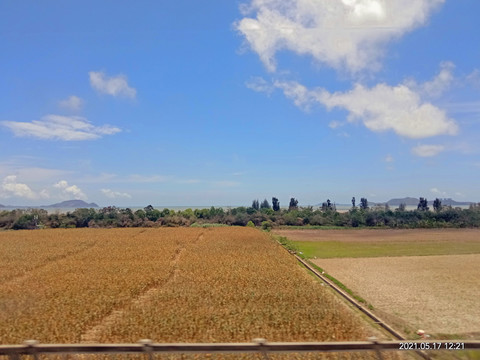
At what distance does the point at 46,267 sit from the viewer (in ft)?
63.1

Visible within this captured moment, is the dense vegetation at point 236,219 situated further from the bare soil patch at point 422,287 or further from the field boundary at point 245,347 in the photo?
the field boundary at point 245,347

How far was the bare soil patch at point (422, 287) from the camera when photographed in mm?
9955

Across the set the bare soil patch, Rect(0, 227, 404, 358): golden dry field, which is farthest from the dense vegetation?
Rect(0, 227, 404, 358): golden dry field

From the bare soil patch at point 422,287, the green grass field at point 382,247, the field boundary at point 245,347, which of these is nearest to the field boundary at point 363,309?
the field boundary at point 245,347

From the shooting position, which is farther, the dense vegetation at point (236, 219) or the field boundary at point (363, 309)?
the dense vegetation at point (236, 219)

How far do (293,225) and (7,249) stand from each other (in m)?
52.1

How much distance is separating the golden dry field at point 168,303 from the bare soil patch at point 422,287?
172 cm

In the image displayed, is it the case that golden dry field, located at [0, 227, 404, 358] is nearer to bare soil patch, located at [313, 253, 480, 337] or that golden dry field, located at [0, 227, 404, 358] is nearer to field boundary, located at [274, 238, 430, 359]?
field boundary, located at [274, 238, 430, 359]

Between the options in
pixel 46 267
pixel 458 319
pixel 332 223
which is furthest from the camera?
pixel 332 223

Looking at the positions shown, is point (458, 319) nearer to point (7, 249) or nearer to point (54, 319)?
point (54, 319)

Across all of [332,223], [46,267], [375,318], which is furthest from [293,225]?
[375,318]

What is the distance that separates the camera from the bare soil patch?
9.96 m

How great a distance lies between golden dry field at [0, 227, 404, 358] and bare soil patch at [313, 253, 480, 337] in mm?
1715

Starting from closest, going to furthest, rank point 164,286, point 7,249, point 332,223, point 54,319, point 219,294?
point 54,319
point 219,294
point 164,286
point 7,249
point 332,223
